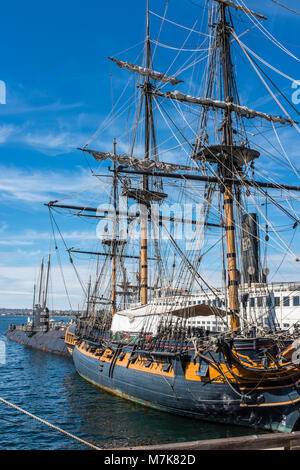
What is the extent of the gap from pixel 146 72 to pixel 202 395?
89.5ft

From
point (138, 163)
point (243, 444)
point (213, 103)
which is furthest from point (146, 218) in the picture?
point (243, 444)

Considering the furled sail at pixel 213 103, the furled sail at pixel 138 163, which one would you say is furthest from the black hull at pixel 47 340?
the furled sail at pixel 213 103

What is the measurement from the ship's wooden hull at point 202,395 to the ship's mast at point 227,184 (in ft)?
8.91

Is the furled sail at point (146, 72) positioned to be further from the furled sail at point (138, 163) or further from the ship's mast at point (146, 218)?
the furled sail at point (138, 163)

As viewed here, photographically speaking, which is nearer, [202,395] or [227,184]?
[202,395]

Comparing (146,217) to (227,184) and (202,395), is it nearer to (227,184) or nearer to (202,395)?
(227,184)

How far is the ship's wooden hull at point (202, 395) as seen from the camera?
50.4ft

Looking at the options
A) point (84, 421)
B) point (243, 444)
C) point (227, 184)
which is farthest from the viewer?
point (227, 184)

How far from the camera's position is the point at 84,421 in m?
18.0

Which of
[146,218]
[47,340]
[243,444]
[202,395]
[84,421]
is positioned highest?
[146,218]

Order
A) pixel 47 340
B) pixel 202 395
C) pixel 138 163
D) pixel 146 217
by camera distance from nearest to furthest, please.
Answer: pixel 202 395, pixel 138 163, pixel 146 217, pixel 47 340
